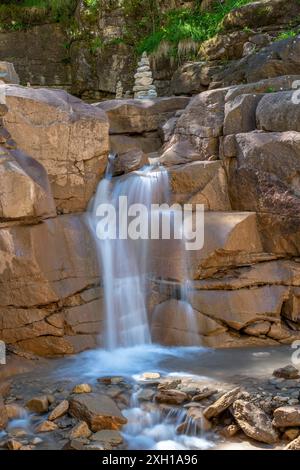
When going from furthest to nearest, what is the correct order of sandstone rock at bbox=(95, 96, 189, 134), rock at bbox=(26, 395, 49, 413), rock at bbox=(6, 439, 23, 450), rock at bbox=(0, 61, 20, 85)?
1. sandstone rock at bbox=(95, 96, 189, 134)
2. rock at bbox=(0, 61, 20, 85)
3. rock at bbox=(26, 395, 49, 413)
4. rock at bbox=(6, 439, 23, 450)

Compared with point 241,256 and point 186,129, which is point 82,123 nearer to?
point 186,129

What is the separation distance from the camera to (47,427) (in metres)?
5.18

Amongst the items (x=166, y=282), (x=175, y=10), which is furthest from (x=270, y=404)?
(x=175, y=10)

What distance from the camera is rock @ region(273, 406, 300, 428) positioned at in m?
4.88

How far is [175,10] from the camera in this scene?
592 inches

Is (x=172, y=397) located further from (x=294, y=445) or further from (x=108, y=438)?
(x=294, y=445)

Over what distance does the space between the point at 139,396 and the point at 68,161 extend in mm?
4178

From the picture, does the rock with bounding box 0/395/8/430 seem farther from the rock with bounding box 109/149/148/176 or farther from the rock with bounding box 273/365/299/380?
the rock with bounding box 109/149/148/176

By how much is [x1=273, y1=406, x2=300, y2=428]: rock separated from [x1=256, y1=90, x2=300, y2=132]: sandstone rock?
4.82 metres

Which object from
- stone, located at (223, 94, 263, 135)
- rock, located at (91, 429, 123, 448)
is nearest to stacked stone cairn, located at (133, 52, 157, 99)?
stone, located at (223, 94, 263, 135)

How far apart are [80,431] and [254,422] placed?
1.63 m

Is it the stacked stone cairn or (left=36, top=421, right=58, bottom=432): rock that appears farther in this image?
the stacked stone cairn

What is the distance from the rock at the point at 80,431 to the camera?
4.97 meters

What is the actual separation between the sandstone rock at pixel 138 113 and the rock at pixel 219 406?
6560mm
